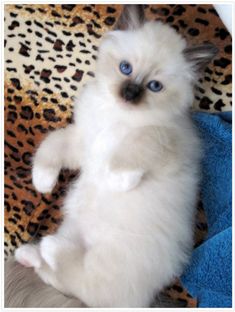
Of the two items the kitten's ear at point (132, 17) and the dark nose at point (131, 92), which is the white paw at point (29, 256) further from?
the kitten's ear at point (132, 17)

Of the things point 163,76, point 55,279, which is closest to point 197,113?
point 163,76

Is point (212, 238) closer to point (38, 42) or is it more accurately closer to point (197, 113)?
point (197, 113)

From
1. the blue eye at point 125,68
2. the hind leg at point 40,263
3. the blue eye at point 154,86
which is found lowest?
the hind leg at point 40,263

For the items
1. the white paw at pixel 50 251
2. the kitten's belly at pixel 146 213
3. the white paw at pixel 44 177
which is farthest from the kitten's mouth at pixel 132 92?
the white paw at pixel 50 251

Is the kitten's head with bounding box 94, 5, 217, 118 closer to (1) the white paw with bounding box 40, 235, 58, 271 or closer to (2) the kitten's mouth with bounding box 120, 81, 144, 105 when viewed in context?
(2) the kitten's mouth with bounding box 120, 81, 144, 105

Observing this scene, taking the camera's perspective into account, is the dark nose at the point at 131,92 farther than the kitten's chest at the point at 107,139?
No

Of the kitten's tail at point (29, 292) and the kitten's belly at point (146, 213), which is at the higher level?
the kitten's belly at point (146, 213)

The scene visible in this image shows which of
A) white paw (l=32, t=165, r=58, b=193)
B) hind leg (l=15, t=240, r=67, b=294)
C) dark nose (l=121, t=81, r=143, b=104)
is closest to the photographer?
dark nose (l=121, t=81, r=143, b=104)

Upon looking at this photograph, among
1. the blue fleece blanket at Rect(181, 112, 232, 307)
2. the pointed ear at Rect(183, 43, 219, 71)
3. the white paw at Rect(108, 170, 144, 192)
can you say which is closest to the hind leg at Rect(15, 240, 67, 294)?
the white paw at Rect(108, 170, 144, 192)
